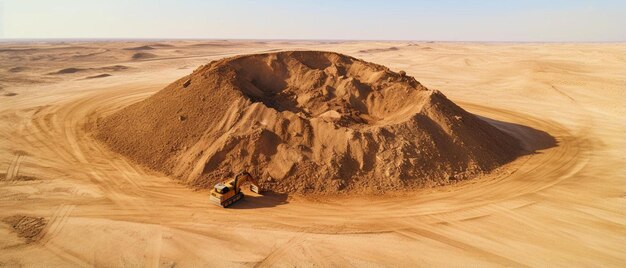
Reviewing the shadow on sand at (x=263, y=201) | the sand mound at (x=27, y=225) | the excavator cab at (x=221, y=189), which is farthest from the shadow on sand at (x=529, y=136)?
the sand mound at (x=27, y=225)

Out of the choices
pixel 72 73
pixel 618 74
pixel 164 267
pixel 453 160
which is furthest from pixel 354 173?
pixel 72 73

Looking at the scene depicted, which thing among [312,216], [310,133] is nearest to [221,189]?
[312,216]

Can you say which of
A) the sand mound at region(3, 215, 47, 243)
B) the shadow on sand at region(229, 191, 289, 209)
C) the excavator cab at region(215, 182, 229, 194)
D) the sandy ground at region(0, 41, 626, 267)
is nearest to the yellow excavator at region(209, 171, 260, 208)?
the excavator cab at region(215, 182, 229, 194)

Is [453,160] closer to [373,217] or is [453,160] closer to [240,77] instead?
[373,217]

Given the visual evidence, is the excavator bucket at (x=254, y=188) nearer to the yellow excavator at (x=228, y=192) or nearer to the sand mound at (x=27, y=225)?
the yellow excavator at (x=228, y=192)

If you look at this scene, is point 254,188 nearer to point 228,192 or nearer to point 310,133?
point 228,192

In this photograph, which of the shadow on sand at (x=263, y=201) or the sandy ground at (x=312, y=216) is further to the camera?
the shadow on sand at (x=263, y=201)

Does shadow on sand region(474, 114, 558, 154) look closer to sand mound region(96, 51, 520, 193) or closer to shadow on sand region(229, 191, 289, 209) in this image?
sand mound region(96, 51, 520, 193)
